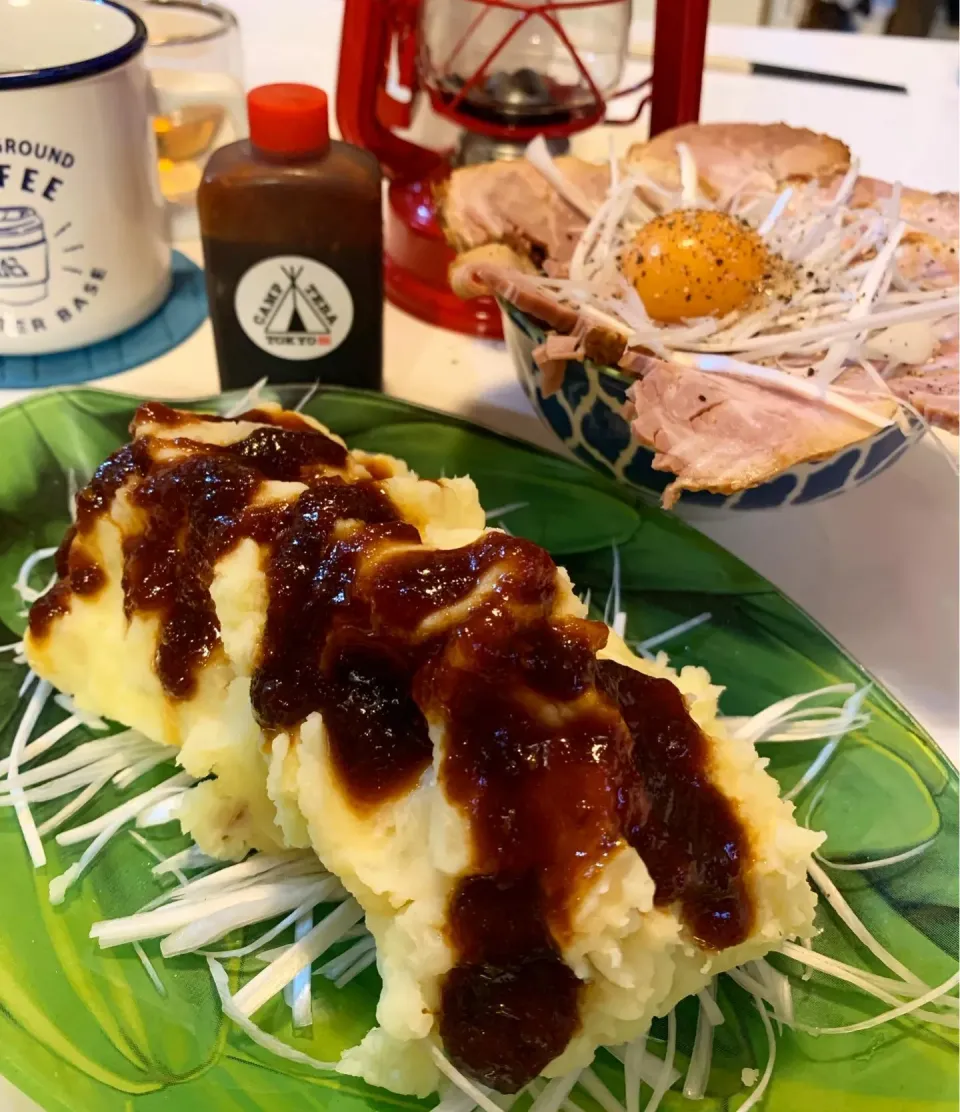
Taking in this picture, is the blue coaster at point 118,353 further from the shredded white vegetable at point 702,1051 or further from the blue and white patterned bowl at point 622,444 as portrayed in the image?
the shredded white vegetable at point 702,1051

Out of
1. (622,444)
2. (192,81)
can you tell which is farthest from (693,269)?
(192,81)

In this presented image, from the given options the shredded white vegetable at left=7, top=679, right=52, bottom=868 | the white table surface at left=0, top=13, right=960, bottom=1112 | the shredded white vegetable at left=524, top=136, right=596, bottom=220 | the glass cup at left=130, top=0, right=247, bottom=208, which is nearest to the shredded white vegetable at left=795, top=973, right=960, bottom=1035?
the white table surface at left=0, top=13, right=960, bottom=1112

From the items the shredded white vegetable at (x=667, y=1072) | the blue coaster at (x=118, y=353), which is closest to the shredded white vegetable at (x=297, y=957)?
the shredded white vegetable at (x=667, y=1072)

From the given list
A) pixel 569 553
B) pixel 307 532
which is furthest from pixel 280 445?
pixel 569 553

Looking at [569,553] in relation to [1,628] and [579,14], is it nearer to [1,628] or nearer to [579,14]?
[1,628]

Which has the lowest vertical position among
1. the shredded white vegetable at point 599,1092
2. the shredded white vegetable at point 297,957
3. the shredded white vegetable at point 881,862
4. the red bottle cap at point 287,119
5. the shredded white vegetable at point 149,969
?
the shredded white vegetable at point 599,1092
